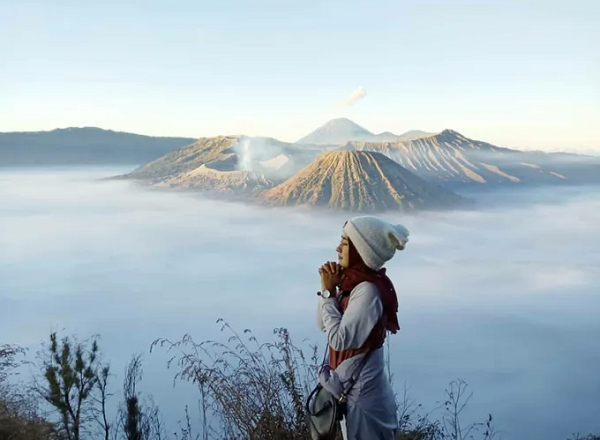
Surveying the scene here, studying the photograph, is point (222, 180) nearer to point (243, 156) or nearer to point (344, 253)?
point (243, 156)

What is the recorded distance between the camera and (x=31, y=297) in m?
67.2

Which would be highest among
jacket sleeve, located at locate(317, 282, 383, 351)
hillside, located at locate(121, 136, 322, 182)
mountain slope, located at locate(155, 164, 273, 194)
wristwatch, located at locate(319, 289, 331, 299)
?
hillside, located at locate(121, 136, 322, 182)

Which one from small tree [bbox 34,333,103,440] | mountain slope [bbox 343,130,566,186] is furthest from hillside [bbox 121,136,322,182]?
small tree [bbox 34,333,103,440]

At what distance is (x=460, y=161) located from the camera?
73.1m

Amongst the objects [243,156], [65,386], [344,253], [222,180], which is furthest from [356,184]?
[344,253]

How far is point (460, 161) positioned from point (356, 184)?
15.3m

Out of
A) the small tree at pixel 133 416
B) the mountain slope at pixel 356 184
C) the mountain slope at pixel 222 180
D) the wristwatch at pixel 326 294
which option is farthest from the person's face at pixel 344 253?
the mountain slope at pixel 222 180

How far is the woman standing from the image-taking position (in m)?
1.82

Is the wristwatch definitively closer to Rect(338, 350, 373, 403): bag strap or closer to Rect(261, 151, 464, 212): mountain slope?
Rect(338, 350, 373, 403): bag strap

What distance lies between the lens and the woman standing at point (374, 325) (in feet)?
5.96

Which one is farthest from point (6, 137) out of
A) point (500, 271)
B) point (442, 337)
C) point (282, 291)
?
point (500, 271)

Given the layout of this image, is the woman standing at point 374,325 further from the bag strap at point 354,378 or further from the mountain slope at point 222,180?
the mountain slope at point 222,180

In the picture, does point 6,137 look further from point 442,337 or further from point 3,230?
point 442,337

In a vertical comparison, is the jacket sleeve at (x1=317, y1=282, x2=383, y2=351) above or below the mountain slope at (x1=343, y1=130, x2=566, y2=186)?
below
